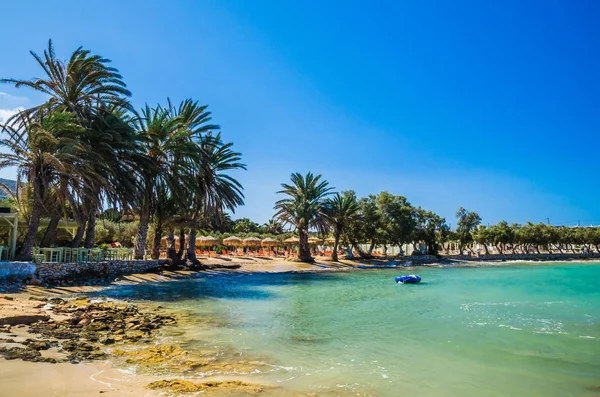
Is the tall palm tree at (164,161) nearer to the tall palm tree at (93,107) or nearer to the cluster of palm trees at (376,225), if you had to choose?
the tall palm tree at (93,107)

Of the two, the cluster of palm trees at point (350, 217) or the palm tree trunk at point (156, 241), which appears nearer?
the palm tree trunk at point (156, 241)

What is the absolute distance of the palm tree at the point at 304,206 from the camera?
4416cm

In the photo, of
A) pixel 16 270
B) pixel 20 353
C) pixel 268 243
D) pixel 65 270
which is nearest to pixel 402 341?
pixel 20 353

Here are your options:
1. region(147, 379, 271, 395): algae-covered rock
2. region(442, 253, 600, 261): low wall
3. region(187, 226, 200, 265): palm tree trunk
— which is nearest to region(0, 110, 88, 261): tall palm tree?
region(187, 226, 200, 265): palm tree trunk

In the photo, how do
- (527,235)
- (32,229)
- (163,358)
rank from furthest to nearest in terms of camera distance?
(527,235) → (32,229) → (163,358)

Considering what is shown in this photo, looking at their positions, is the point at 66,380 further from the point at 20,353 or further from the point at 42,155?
the point at 42,155

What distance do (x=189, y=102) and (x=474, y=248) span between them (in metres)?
79.6

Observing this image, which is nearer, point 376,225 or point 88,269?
point 88,269

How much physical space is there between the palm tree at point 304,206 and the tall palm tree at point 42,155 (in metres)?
26.1

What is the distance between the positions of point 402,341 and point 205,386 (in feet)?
20.1

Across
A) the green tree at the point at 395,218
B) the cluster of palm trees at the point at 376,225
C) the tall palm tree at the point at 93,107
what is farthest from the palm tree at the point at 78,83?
the green tree at the point at 395,218

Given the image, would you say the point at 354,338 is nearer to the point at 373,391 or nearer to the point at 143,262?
the point at 373,391

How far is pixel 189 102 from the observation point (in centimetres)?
3350

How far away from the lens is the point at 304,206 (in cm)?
4403
